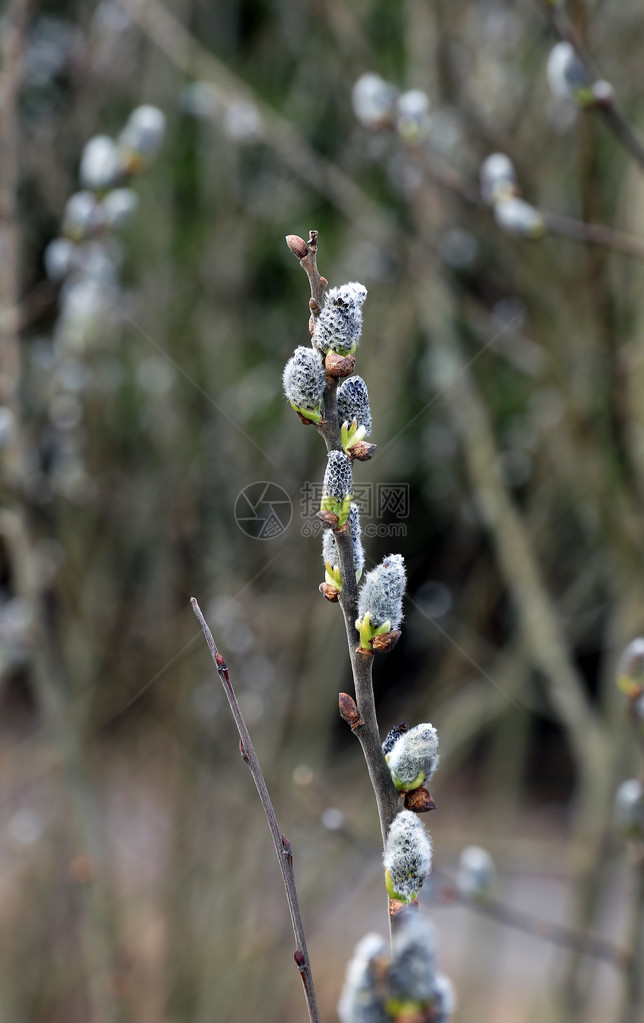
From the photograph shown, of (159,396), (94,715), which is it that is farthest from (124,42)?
(94,715)

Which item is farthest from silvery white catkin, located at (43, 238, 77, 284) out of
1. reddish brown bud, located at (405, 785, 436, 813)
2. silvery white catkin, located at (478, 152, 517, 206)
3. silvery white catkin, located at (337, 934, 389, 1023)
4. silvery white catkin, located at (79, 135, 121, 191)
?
silvery white catkin, located at (337, 934, 389, 1023)

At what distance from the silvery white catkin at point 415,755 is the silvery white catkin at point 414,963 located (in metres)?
0.18

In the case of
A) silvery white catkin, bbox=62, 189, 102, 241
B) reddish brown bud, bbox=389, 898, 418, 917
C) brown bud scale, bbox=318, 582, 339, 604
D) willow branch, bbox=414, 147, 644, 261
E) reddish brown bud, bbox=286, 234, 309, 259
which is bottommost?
reddish brown bud, bbox=389, 898, 418, 917

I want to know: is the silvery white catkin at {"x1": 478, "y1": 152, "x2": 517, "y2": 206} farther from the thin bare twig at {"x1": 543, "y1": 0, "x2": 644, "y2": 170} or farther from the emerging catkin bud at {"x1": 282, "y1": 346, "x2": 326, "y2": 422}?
the emerging catkin bud at {"x1": 282, "y1": 346, "x2": 326, "y2": 422}

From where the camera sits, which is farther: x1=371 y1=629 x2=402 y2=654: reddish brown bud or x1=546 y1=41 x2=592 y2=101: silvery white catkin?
x1=546 y1=41 x2=592 y2=101: silvery white catkin

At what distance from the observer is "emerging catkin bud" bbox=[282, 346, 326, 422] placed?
60 centimetres

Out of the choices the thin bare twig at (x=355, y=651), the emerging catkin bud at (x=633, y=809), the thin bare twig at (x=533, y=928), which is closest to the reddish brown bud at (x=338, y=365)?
the thin bare twig at (x=355, y=651)

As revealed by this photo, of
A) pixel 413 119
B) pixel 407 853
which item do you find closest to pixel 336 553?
→ pixel 407 853

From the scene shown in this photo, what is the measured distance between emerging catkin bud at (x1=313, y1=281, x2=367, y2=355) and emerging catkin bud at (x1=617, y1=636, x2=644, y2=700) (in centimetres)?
49

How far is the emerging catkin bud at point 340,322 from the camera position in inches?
23.9

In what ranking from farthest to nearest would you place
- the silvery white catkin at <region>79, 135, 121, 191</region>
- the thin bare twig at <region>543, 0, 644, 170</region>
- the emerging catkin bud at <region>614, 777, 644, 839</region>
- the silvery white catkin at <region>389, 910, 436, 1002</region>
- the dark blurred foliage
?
the dark blurred foliage → the silvery white catkin at <region>79, 135, 121, 191</region> → the thin bare twig at <region>543, 0, 644, 170</region> → the emerging catkin bud at <region>614, 777, 644, 839</region> → the silvery white catkin at <region>389, 910, 436, 1002</region>

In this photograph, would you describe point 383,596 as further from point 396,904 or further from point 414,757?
point 396,904

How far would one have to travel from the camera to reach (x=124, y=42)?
9.23 ft

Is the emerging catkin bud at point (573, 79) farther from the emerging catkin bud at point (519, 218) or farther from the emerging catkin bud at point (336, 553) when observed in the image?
the emerging catkin bud at point (336, 553)
